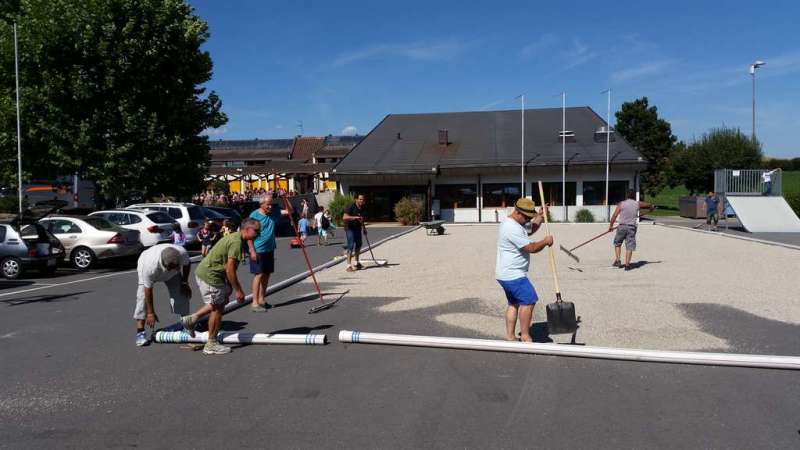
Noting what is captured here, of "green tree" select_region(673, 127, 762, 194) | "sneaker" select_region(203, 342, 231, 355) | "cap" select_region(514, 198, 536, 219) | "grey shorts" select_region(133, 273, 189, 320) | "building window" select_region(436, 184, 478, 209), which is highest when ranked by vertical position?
"green tree" select_region(673, 127, 762, 194)

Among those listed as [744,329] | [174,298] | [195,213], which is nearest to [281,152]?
[195,213]

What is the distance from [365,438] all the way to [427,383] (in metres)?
1.36

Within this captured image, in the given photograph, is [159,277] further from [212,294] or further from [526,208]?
[526,208]

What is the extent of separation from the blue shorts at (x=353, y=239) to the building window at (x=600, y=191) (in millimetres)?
26285

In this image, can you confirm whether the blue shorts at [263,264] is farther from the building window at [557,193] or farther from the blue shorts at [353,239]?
the building window at [557,193]

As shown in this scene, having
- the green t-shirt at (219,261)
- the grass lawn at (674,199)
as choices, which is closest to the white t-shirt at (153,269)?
the green t-shirt at (219,261)

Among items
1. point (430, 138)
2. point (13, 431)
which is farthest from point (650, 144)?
point (13, 431)

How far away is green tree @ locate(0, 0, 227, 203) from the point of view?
75.0 feet

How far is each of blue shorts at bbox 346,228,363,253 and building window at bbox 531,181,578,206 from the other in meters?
25.1

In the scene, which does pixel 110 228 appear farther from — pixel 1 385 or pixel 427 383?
pixel 427 383

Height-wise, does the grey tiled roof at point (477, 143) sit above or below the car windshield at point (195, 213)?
above

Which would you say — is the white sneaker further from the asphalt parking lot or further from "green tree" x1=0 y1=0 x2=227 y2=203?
"green tree" x1=0 y1=0 x2=227 y2=203

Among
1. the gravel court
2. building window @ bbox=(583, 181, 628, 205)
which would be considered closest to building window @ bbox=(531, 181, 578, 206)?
building window @ bbox=(583, 181, 628, 205)

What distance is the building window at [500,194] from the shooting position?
38188 millimetres
